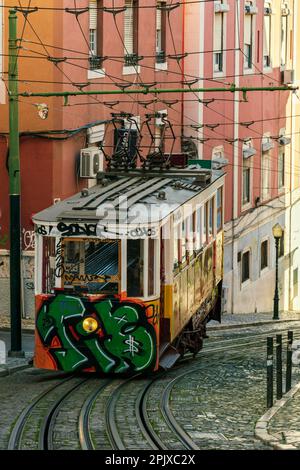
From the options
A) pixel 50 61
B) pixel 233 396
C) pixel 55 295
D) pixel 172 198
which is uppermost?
pixel 50 61

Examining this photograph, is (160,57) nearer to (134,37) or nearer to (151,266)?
(134,37)

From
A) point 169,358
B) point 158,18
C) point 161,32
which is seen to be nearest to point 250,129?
point 161,32

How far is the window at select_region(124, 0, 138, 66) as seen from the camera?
32.4m

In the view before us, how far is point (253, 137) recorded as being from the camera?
43500mm

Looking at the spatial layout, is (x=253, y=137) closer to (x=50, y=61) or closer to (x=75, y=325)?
(x=50, y=61)

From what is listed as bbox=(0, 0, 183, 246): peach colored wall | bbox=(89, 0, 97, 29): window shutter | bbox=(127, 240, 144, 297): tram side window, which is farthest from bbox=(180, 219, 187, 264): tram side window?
bbox=(89, 0, 97, 29): window shutter

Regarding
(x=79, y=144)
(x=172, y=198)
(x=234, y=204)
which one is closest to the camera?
(x=172, y=198)

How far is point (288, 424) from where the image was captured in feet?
57.3

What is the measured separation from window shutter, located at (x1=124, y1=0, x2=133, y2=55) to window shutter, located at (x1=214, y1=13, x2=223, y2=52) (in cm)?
683

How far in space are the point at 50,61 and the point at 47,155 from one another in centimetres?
195

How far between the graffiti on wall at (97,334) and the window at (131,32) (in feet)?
41.5

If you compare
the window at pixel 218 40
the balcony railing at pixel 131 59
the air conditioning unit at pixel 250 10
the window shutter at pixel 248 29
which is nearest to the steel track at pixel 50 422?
the balcony railing at pixel 131 59

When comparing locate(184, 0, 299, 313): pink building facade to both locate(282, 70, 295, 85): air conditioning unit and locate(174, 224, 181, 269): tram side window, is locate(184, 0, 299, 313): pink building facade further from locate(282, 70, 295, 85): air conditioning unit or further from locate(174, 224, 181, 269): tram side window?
locate(174, 224, 181, 269): tram side window
